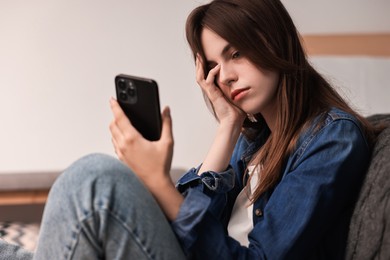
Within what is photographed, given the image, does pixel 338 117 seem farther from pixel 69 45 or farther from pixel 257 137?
pixel 69 45

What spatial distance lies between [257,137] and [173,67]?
3.75 feet

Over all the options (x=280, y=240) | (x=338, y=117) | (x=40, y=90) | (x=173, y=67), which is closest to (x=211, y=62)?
(x=338, y=117)

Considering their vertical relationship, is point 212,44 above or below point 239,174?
above

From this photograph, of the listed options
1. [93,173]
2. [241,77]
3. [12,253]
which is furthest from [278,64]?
[12,253]

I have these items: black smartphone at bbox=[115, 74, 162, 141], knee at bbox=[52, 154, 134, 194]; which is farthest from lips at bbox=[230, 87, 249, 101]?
knee at bbox=[52, 154, 134, 194]

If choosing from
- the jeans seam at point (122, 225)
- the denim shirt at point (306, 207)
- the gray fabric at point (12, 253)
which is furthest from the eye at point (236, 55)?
the gray fabric at point (12, 253)

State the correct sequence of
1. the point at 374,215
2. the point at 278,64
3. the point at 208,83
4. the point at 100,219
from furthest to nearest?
the point at 208,83
the point at 278,64
the point at 374,215
the point at 100,219

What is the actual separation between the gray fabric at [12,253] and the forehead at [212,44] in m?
0.55

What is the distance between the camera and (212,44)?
1.09m

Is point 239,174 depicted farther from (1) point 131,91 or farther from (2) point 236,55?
(1) point 131,91

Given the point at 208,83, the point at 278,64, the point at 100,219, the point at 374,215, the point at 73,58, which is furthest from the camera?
the point at 73,58

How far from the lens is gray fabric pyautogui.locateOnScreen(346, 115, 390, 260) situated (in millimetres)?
811

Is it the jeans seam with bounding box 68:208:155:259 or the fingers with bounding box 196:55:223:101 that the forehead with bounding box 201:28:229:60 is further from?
the jeans seam with bounding box 68:208:155:259

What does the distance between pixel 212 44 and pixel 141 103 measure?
28cm
